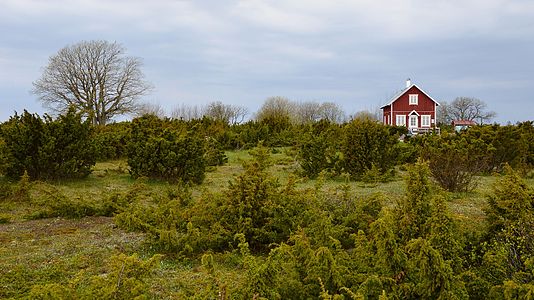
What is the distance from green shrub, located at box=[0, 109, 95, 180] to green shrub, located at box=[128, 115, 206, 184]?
43.2 inches

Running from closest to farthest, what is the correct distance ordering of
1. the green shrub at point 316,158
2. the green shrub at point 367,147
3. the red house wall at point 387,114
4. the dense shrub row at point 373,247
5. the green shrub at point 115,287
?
the green shrub at point 115,287 < the dense shrub row at point 373,247 < the green shrub at point 367,147 < the green shrub at point 316,158 < the red house wall at point 387,114

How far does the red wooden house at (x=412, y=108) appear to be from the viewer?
3938cm

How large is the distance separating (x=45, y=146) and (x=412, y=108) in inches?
1332

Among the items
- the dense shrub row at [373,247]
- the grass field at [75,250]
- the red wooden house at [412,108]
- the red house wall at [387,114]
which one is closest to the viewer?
the dense shrub row at [373,247]

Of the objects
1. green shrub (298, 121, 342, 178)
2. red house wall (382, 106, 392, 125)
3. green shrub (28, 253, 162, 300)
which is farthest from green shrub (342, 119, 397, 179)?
red house wall (382, 106, 392, 125)

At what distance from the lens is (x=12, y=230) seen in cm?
661

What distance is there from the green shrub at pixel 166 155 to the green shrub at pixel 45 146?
1.10 meters

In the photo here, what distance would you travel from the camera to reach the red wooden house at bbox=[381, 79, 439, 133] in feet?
129

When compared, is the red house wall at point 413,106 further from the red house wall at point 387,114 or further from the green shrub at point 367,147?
the green shrub at point 367,147

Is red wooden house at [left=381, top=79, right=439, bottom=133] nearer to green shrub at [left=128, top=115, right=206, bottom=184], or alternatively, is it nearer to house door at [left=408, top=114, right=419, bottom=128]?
house door at [left=408, top=114, right=419, bottom=128]

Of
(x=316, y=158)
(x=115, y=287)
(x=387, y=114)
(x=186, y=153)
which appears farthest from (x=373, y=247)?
(x=387, y=114)

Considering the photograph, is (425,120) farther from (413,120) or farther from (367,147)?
(367,147)

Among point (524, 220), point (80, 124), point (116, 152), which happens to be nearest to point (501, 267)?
point (524, 220)

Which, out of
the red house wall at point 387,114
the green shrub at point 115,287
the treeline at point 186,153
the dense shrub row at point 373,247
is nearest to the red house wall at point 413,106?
the red house wall at point 387,114
